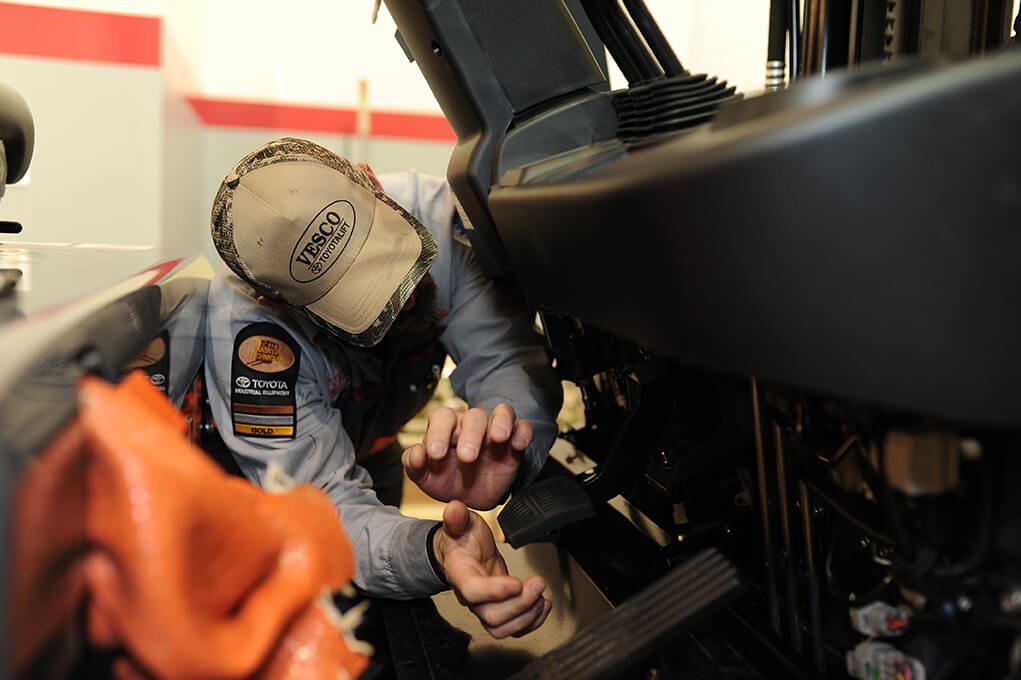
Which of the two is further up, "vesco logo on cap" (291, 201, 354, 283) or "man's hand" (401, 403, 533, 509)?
"vesco logo on cap" (291, 201, 354, 283)

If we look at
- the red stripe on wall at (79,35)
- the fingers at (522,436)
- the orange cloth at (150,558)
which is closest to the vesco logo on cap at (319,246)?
the fingers at (522,436)

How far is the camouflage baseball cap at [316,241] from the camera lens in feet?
2.84

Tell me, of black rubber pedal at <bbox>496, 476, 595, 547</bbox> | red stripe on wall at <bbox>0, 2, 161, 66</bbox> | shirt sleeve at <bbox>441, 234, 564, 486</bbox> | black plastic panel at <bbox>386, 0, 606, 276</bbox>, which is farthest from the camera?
red stripe on wall at <bbox>0, 2, 161, 66</bbox>

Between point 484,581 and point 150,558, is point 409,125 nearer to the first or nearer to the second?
point 484,581

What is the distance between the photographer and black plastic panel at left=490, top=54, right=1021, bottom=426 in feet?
1.00

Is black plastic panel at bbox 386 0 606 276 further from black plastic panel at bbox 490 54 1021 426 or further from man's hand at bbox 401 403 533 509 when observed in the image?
black plastic panel at bbox 490 54 1021 426

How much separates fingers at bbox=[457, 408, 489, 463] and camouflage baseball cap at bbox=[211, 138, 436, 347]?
0.45 feet

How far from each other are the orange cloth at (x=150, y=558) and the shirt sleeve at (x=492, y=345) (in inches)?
29.2

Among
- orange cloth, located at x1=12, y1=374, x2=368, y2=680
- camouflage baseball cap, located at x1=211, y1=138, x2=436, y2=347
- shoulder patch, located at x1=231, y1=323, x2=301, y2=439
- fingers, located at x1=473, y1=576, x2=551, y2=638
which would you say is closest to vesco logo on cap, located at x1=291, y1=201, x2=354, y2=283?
camouflage baseball cap, located at x1=211, y1=138, x2=436, y2=347

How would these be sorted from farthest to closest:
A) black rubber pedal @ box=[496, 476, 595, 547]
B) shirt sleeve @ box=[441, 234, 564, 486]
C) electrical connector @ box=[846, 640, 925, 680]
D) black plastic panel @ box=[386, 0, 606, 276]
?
shirt sleeve @ box=[441, 234, 564, 486]
black plastic panel @ box=[386, 0, 606, 276]
black rubber pedal @ box=[496, 476, 595, 547]
electrical connector @ box=[846, 640, 925, 680]

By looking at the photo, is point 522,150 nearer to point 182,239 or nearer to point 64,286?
point 64,286

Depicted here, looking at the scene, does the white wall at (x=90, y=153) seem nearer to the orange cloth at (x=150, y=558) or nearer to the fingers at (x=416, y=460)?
the fingers at (x=416, y=460)

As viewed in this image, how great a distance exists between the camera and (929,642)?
474mm

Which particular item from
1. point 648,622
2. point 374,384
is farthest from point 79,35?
point 648,622
